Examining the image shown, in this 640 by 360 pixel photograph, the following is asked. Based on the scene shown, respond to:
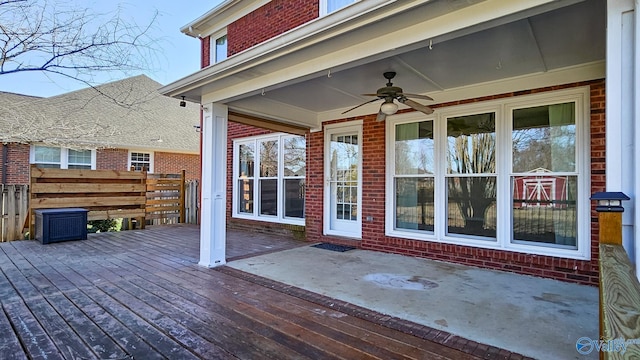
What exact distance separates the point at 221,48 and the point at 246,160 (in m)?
2.87

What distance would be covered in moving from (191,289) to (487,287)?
3.39 metres

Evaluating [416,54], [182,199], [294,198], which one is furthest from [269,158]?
[416,54]

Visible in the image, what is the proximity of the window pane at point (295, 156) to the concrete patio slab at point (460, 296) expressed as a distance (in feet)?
8.39

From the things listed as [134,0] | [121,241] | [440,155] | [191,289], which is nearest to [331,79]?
[440,155]

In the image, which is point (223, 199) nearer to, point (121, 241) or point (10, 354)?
point (10, 354)

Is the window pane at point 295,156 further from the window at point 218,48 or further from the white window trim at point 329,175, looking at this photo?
the window at point 218,48

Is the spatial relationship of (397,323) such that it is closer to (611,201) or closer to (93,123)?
(611,201)

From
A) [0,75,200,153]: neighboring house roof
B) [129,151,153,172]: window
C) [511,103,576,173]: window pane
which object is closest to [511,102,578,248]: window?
[511,103,576,173]: window pane

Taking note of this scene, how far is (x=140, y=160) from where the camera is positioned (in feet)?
42.8

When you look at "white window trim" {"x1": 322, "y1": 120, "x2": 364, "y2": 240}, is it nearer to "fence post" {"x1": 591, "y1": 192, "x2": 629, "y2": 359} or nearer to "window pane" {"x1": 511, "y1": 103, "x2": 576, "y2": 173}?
"window pane" {"x1": 511, "y1": 103, "x2": 576, "y2": 173}

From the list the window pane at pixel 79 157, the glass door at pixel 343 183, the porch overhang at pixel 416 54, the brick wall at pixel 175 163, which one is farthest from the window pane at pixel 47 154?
the glass door at pixel 343 183

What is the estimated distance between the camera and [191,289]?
3771 millimetres

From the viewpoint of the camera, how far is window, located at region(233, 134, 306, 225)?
24.5 feet

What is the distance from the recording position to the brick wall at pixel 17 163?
34.2ft
